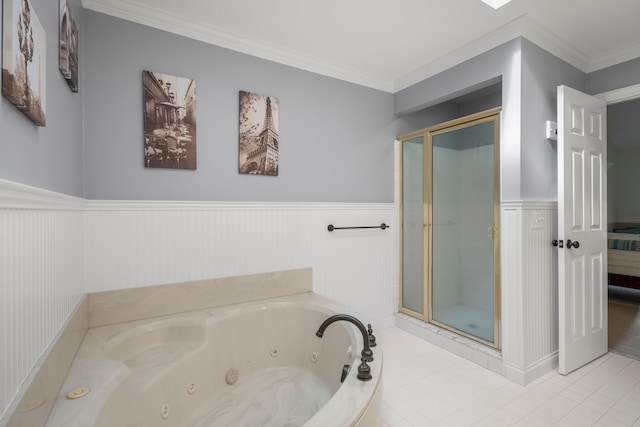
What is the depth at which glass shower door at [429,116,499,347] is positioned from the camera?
236cm

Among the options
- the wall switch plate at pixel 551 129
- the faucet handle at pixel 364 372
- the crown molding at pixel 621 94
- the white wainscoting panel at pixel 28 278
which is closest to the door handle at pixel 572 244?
the wall switch plate at pixel 551 129

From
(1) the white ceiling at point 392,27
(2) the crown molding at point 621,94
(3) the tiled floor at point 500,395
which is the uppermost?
(1) the white ceiling at point 392,27

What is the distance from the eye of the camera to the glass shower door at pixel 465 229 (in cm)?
236

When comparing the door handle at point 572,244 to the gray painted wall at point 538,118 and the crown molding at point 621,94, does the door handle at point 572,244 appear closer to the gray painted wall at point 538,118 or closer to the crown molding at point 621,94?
the gray painted wall at point 538,118

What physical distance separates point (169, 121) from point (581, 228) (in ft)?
9.52

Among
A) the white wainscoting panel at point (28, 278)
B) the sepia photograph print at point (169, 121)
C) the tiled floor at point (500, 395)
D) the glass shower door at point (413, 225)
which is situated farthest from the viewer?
the glass shower door at point (413, 225)

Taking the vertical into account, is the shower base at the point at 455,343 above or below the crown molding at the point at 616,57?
below

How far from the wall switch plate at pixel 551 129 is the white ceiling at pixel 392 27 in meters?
0.54

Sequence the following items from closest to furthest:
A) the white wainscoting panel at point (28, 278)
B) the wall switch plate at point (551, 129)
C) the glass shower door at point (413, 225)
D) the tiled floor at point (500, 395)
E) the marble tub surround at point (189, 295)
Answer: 1. the white wainscoting panel at point (28, 278)
2. the tiled floor at point (500, 395)
3. the marble tub surround at point (189, 295)
4. the wall switch plate at point (551, 129)
5. the glass shower door at point (413, 225)

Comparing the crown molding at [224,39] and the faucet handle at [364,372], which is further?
the crown molding at [224,39]

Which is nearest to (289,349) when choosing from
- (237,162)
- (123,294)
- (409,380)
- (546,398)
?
(409,380)

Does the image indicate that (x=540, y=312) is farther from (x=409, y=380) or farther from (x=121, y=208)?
(x=121, y=208)

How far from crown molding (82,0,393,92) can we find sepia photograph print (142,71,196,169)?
314 mm

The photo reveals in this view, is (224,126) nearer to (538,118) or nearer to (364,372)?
(364,372)
